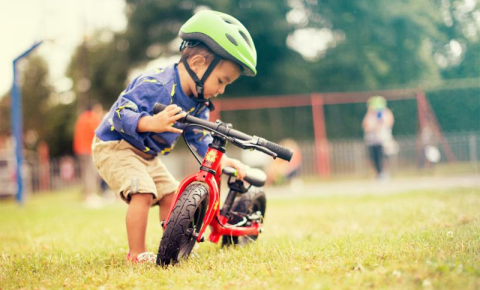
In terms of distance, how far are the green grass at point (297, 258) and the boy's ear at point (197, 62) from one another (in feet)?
4.57

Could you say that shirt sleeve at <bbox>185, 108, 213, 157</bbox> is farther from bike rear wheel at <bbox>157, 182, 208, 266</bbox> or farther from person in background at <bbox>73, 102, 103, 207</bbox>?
person in background at <bbox>73, 102, 103, 207</bbox>

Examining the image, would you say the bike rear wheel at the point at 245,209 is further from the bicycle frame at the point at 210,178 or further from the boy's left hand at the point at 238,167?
the bicycle frame at the point at 210,178

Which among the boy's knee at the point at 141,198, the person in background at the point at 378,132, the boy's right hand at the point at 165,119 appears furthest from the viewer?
the person in background at the point at 378,132

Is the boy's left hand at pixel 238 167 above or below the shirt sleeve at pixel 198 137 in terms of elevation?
below

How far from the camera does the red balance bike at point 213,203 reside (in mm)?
3156

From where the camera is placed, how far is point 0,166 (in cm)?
1616

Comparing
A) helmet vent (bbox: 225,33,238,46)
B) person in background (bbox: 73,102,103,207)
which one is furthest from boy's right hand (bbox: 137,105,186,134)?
person in background (bbox: 73,102,103,207)

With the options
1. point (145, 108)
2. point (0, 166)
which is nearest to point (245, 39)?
point (145, 108)

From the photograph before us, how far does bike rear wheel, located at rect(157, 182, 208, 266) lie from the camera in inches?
123

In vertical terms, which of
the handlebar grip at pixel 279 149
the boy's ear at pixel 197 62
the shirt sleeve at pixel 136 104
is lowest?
the handlebar grip at pixel 279 149

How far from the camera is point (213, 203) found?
343cm

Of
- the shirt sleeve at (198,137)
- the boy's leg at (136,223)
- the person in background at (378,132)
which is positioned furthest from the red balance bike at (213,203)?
the person in background at (378,132)

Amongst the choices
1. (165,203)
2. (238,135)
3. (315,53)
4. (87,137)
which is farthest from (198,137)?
(315,53)

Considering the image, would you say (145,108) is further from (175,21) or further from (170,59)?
(170,59)
